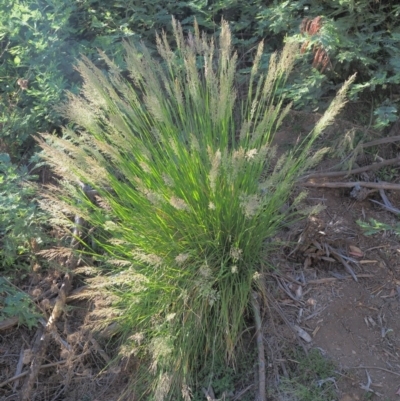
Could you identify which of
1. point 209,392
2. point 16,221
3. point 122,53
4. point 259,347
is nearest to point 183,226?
point 259,347

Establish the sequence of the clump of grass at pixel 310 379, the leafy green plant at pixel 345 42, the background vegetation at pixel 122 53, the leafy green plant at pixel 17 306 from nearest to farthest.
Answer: the clump of grass at pixel 310 379
the leafy green plant at pixel 17 306
the background vegetation at pixel 122 53
the leafy green plant at pixel 345 42

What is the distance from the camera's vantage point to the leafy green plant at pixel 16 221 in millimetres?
2796

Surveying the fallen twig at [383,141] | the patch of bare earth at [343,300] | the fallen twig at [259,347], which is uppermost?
the fallen twig at [383,141]

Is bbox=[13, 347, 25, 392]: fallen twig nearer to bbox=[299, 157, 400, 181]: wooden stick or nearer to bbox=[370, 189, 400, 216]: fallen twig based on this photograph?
bbox=[299, 157, 400, 181]: wooden stick

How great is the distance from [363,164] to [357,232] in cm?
59

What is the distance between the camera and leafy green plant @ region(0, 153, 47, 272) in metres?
2.80

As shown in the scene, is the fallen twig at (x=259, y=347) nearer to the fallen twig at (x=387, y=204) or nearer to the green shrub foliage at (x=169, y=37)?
the fallen twig at (x=387, y=204)

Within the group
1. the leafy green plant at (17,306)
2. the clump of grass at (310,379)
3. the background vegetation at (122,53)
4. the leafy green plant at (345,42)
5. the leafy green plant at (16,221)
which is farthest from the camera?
the leafy green plant at (345,42)

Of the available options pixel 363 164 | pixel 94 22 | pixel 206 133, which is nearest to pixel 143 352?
pixel 206 133

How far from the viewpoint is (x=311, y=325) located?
8.65 feet

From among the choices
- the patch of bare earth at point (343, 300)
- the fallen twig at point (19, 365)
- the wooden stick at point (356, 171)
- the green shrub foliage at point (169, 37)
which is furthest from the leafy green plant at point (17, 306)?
the wooden stick at point (356, 171)

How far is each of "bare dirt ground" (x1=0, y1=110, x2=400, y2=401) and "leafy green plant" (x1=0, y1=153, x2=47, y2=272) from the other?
18 cm

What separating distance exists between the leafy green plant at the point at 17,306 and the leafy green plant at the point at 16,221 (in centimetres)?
18

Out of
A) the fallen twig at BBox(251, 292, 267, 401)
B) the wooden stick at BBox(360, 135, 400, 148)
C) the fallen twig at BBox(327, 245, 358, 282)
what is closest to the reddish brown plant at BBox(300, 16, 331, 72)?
the wooden stick at BBox(360, 135, 400, 148)
